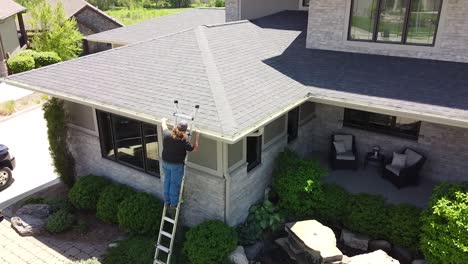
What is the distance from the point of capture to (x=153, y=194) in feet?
31.9

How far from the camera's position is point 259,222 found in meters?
9.09

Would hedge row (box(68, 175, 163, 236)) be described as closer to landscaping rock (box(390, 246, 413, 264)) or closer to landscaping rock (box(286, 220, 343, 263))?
landscaping rock (box(286, 220, 343, 263))

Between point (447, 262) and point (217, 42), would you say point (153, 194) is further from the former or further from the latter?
point (447, 262)

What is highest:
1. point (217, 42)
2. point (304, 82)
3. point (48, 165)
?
point (217, 42)

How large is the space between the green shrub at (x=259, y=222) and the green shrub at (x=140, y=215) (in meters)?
2.06

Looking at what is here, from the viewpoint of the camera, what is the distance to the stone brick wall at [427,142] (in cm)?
999

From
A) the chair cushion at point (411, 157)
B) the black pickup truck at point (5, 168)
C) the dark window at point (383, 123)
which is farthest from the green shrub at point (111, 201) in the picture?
the chair cushion at point (411, 157)

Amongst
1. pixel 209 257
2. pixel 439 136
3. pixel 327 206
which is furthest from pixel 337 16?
pixel 209 257

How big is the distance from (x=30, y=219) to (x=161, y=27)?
13.0 meters

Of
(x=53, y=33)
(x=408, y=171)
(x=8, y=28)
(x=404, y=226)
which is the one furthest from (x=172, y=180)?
(x=8, y=28)

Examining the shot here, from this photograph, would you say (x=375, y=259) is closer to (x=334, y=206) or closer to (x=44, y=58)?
(x=334, y=206)

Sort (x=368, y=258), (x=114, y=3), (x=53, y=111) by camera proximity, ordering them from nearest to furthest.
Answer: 1. (x=368, y=258)
2. (x=53, y=111)
3. (x=114, y=3)

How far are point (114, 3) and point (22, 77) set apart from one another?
73.3 meters

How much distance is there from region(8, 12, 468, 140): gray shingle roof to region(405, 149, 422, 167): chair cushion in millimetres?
1902
